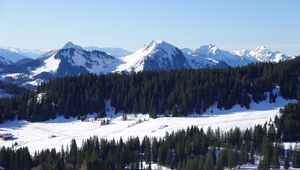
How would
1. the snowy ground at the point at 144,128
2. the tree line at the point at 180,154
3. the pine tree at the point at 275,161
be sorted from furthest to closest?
the snowy ground at the point at 144,128, the tree line at the point at 180,154, the pine tree at the point at 275,161

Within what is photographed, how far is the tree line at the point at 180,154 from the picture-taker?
12606 cm

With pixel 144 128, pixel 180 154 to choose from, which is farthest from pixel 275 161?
pixel 144 128

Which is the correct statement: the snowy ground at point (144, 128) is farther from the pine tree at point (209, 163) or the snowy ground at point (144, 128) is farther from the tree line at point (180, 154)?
the pine tree at point (209, 163)

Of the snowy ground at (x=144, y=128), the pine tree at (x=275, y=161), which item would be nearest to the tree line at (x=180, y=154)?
the pine tree at (x=275, y=161)

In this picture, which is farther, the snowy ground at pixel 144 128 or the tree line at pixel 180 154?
the snowy ground at pixel 144 128

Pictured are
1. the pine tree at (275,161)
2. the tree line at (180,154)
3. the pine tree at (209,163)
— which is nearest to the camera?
the pine tree at (209,163)

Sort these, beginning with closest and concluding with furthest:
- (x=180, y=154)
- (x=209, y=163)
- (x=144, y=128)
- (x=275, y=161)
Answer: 1. (x=209, y=163)
2. (x=275, y=161)
3. (x=180, y=154)
4. (x=144, y=128)

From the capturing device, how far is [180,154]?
136625 millimetres

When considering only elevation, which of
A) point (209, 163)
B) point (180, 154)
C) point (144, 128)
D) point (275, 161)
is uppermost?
point (144, 128)

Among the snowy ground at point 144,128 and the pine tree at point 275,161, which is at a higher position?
the snowy ground at point 144,128

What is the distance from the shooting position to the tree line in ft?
414

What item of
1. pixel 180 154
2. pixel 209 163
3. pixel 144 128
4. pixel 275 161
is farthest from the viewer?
pixel 144 128

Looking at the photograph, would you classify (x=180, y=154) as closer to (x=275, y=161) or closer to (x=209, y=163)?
(x=209, y=163)

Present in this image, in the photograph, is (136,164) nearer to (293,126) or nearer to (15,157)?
(15,157)
